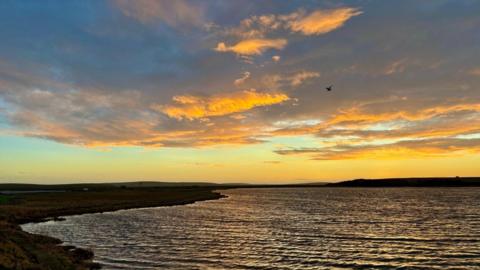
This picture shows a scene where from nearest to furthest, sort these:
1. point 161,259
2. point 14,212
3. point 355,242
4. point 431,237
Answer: point 161,259
point 355,242
point 431,237
point 14,212

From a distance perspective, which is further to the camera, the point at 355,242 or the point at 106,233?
the point at 106,233

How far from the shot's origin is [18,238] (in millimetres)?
39969

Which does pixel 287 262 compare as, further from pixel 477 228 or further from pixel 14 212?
pixel 14 212

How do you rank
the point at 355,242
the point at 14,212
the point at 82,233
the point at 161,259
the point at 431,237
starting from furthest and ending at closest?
the point at 14,212
the point at 82,233
the point at 431,237
the point at 355,242
the point at 161,259

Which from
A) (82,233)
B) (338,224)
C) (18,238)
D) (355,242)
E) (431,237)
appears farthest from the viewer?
(338,224)

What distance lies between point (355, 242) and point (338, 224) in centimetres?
1829

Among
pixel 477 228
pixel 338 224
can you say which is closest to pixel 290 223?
pixel 338 224

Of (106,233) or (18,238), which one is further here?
(106,233)

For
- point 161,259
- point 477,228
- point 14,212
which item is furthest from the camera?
point 14,212

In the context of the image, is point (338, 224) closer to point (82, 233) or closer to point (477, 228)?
point (477, 228)

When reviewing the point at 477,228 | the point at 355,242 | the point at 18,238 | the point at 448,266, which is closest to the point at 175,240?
the point at 18,238

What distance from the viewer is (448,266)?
3259 cm

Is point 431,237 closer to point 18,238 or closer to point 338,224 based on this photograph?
point 338,224

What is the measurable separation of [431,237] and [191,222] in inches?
1334
